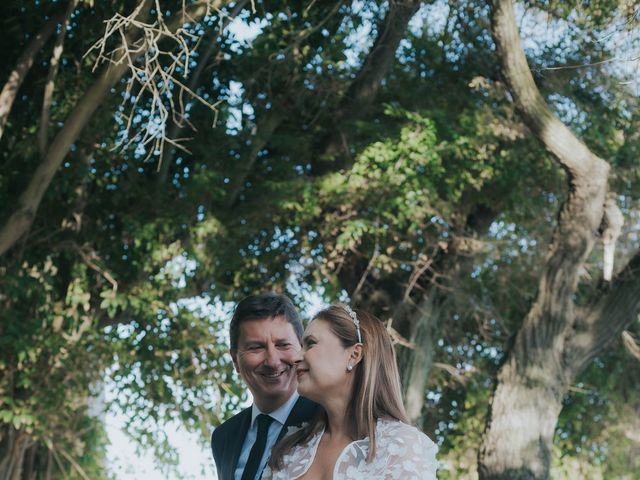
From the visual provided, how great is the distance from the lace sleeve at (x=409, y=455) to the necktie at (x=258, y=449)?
28.4 inches

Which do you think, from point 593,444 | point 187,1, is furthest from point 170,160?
point 593,444

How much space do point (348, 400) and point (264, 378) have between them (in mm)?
608

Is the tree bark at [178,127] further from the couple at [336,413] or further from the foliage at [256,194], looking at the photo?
the couple at [336,413]

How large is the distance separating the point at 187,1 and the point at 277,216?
275 centimetres

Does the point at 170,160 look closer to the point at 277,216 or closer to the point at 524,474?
the point at 277,216

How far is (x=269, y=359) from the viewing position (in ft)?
14.1

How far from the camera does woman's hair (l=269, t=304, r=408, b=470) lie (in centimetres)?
368

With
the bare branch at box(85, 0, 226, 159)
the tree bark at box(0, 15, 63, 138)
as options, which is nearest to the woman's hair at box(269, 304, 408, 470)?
the bare branch at box(85, 0, 226, 159)

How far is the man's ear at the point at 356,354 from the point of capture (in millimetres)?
3748

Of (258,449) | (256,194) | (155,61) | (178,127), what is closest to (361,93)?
(256,194)

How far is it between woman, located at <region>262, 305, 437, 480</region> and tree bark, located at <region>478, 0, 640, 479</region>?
6858 mm

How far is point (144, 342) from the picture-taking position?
476 inches

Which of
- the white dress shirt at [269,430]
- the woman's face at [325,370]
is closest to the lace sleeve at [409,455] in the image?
the woman's face at [325,370]

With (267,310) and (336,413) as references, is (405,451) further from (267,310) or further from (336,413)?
(267,310)
